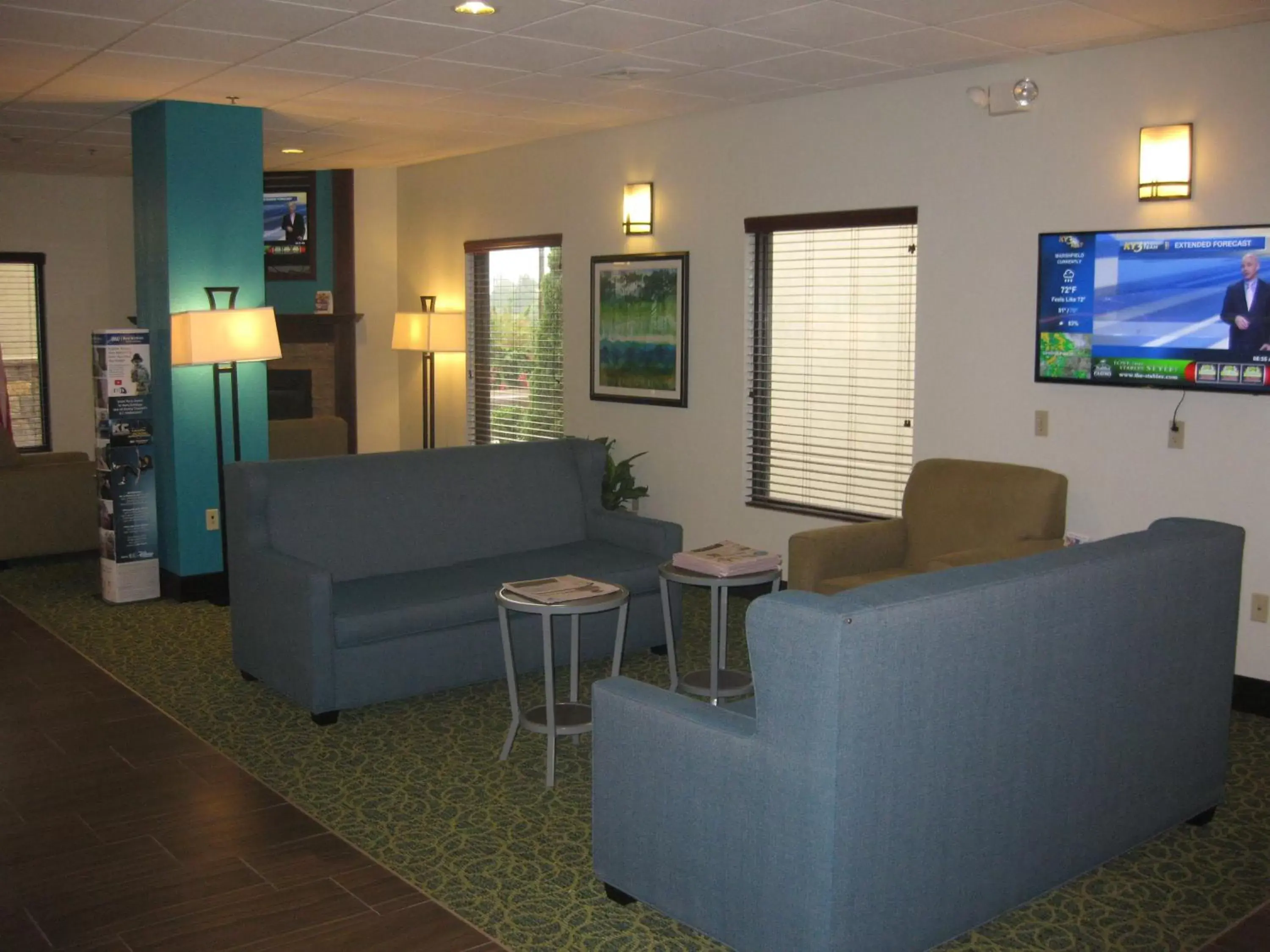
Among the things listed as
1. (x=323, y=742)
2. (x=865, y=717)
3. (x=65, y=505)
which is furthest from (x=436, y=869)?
(x=65, y=505)

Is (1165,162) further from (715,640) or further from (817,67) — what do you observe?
(715,640)

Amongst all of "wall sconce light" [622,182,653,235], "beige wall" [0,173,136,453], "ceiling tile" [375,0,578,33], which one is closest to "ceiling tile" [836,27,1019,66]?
"ceiling tile" [375,0,578,33]

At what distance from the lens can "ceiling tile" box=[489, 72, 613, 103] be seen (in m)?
6.10

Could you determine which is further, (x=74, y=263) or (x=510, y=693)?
(x=74, y=263)

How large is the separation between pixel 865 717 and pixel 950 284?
3710mm

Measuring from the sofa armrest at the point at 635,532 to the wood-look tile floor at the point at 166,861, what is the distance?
2173 millimetres

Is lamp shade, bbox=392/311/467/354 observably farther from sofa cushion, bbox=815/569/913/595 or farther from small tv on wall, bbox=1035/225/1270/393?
small tv on wall, bbox=1035/225/1270/393

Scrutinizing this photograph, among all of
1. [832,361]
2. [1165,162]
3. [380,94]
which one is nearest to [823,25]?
[1165,162]

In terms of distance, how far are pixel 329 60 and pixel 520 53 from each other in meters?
0.91

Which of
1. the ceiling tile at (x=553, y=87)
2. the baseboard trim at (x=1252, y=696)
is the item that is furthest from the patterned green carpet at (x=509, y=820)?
the ceiling tile at (x=553, y=87)

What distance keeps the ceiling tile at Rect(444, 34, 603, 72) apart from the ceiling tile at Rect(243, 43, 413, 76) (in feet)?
1.07

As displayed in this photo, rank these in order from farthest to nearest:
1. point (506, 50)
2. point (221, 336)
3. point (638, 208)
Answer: point (638, 208)
point (221, 336)
point (506, 50)

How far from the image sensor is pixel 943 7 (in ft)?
15.1

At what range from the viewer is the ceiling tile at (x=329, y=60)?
17.9 feet
